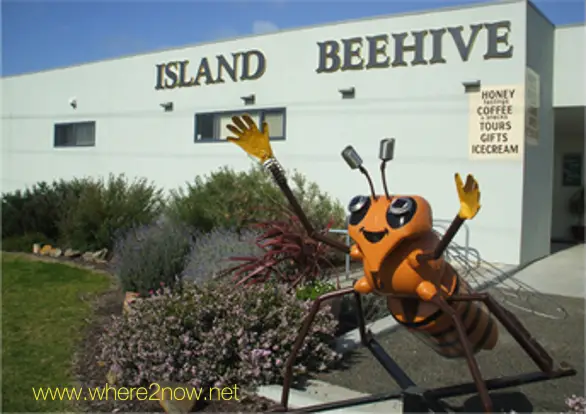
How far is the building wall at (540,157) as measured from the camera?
1070cm

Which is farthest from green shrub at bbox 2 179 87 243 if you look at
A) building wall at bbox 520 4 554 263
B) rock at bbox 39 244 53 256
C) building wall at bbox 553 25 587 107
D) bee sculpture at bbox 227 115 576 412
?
bee sculpture at bbox 227 115 576 412

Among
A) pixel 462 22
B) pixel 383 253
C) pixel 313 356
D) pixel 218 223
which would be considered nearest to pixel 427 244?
pixel 383 253

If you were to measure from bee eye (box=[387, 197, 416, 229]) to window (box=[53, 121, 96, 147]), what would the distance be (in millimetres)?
16154

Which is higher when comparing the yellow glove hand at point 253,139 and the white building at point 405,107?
the white building at point 405,107

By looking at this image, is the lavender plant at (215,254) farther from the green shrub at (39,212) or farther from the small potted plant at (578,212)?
the small potted plant at (578,212)

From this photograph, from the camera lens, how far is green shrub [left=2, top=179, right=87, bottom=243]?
42.7 feet

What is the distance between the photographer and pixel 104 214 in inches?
452

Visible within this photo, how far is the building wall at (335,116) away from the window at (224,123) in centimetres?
19

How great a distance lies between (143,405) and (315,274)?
2218 mm

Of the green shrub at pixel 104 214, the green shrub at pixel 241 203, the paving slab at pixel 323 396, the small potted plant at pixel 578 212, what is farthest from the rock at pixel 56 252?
the small potted plant at pixel 578 212

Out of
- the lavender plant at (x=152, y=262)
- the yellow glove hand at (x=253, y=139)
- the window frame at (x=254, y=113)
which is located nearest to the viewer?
the yellow glove hand at (x=253, y=139)

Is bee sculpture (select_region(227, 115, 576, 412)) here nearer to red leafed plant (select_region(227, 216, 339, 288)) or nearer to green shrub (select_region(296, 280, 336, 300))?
green shrub (select_region(296, 280, 336, 300))

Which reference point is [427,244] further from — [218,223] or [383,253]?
[218,223]

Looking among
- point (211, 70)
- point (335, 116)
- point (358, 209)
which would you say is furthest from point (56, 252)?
point (358, 209)
